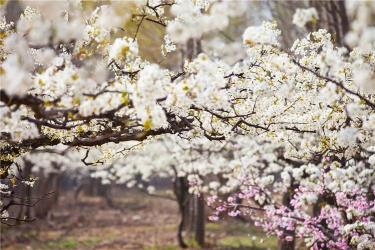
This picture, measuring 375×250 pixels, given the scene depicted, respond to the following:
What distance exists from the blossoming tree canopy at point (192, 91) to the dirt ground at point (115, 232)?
257 inches

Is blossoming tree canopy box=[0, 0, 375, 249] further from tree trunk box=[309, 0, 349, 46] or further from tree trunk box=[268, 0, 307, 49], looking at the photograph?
tree trunk box=[268, 0, 307, 49]

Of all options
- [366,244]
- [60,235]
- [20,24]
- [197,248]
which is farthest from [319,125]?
[60,235]

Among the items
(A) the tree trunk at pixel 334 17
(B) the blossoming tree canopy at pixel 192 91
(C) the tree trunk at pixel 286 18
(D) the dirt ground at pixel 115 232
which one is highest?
(C) the tree trunk at pixel 286 18

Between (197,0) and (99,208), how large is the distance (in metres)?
22.5

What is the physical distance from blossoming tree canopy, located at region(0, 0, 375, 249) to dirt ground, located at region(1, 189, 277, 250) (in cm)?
653

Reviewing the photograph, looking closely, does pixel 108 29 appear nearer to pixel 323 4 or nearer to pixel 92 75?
pixel 92 75

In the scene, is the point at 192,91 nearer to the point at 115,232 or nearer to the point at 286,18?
the point at 286,18

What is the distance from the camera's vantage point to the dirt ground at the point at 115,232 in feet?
50.0

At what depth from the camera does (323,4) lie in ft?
39.4

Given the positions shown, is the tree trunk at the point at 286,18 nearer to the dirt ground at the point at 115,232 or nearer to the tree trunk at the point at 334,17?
the tree trunk at the point at 334,17

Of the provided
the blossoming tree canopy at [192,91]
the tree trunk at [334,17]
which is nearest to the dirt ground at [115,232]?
the tree trunk at [334,17]

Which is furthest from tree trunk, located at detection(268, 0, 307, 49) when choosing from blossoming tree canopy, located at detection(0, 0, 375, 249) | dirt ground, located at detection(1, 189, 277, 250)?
blossoming tree canopy, located at detection(0, 0, 375, 249)

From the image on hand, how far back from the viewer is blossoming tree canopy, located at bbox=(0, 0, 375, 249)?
149 inches

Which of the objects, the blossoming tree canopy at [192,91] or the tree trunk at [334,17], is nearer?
the blossoming tree canopy at [192,91]
